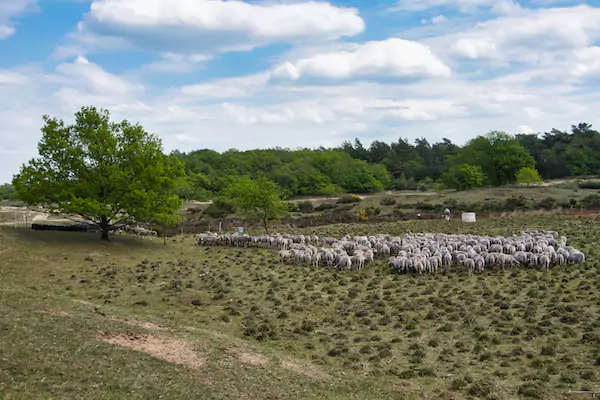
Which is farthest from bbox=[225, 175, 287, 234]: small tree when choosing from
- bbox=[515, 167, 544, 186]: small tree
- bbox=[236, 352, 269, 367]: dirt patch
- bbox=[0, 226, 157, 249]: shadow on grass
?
bbox=[515, 167, 544, 186]: small tree

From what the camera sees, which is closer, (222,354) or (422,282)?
(222,354)

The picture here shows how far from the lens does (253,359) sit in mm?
19016

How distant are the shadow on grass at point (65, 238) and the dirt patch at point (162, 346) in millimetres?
23394

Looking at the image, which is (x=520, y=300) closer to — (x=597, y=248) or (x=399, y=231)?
(x=597, y=248)

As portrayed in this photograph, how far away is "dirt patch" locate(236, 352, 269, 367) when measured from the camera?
18.6 meters

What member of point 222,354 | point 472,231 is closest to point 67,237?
point 222,354

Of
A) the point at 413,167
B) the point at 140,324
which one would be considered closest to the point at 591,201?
the point at 140,324

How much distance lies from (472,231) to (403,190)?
7259 centimetres

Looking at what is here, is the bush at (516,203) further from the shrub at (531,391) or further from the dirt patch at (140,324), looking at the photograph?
the dirt patch at (140,324)

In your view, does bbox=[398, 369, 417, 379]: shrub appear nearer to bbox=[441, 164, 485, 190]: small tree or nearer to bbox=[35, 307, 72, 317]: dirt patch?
bbox=[35, 307, 72, 317]: dirt patch

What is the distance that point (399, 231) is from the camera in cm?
5825

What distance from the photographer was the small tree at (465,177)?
101 meters

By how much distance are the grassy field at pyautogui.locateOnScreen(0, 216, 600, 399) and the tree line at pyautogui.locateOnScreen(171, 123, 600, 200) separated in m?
68.0

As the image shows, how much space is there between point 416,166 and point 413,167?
3.29ft
